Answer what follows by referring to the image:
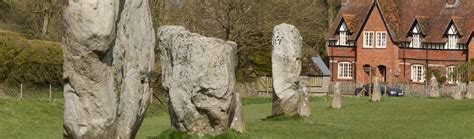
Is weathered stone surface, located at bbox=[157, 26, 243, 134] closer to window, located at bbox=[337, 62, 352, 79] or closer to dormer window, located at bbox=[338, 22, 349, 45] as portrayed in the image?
window, located at bbox=[337, 62, 352, 79]

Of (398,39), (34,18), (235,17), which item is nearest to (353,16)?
(398,39)

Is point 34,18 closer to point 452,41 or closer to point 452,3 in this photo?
point 452,41

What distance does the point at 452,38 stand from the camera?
76.8 m

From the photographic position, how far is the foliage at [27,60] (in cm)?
4297

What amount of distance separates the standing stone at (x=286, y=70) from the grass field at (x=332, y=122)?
79 centimetres

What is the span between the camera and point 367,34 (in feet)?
268

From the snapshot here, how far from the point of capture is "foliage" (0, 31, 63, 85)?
43.0m

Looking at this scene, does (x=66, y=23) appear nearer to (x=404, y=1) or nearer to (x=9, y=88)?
(x=9, y=88)

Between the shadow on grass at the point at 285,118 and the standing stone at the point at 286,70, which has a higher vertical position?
the standing stone at the point at 286,70

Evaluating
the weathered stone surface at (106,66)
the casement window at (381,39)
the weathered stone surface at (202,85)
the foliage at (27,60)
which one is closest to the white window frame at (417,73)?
the casement window at (381,39)

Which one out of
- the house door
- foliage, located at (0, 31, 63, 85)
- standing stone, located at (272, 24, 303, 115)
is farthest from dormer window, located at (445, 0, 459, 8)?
standing stone, located at (272, 24, 303, 115)

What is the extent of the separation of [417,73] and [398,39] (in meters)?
3.18

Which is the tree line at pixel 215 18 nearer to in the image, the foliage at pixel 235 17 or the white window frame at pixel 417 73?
the foliage at pixel 235 17

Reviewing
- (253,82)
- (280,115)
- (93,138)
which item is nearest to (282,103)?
(280,115)
